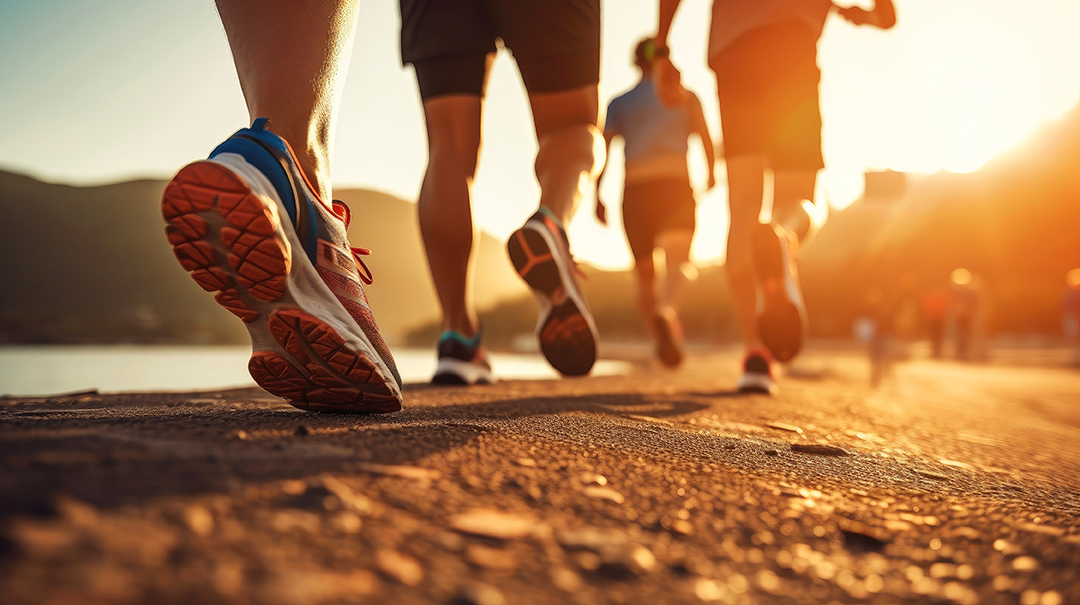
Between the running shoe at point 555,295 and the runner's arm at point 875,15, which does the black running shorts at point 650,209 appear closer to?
the runner's arm at point 875,15

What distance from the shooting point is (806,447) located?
1147 millimetres

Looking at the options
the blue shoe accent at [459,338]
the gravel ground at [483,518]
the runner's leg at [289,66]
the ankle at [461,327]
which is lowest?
the gravel ground at [483,518]

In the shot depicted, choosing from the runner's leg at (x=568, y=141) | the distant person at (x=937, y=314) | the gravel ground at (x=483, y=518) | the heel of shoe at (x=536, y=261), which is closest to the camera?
the gravel ground at (x=483, y=518)

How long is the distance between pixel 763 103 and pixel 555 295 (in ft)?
5.64

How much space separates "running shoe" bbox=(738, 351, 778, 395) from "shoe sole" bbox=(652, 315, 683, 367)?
1.74 metres

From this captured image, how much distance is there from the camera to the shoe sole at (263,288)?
91cm

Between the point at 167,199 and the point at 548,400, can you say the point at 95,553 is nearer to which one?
the point at 167,199

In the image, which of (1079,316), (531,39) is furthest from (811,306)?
(531,39)

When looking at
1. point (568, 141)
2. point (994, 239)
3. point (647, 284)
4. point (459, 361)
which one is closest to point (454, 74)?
point (568, 141)

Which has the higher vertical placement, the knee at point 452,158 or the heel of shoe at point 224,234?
the knee at point 452,158

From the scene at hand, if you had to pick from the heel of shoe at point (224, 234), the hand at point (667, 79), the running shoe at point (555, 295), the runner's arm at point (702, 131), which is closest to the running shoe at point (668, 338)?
the runner's arm at point (702, 131)

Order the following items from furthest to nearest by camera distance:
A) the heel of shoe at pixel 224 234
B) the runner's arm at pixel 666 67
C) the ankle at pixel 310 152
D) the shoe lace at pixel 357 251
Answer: the runner's arm at pixel 666 67 → the shoe lace at pixel 357 251 → the ankle at pixel 310 152 → the heel of shoe at pixel 224 234

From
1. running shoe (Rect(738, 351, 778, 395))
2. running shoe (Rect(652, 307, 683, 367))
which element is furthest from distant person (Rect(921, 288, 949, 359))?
running shoe (Rect(738, 351, 778, 395))

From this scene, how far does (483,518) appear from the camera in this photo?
0.55 m
